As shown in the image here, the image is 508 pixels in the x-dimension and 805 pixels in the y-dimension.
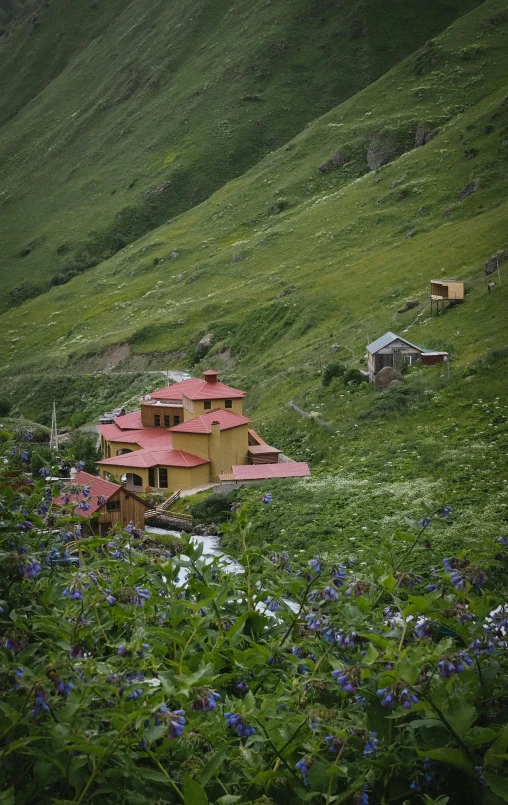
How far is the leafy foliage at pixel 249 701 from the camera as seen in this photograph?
241 inches

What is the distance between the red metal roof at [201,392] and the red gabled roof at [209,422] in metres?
3.06

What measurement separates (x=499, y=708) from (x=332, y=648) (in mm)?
1616

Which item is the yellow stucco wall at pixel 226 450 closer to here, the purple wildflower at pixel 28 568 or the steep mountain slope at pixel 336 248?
the steep mountain slope at pixel 336 248

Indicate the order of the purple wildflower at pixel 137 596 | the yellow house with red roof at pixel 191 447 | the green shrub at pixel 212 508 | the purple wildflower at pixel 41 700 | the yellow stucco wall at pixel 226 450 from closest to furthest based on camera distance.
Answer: the purple wildflower at pixel 41 700
the purple wildflower at pixel 137 596
the green shrub at pixel 212 508
the yellow house with red roof at pixel 191 447
the yellow stucco wall at pixel 226 450

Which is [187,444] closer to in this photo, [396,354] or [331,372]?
[331,372]

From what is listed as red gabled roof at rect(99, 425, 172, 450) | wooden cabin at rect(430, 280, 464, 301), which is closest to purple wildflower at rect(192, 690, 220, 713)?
red gabled roof at rect(99, 425, 172, 450)

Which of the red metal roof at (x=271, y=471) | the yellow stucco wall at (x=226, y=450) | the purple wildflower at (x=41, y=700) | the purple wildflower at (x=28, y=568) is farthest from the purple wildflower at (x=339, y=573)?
the yellow stucco wall at (x=226, y=450)

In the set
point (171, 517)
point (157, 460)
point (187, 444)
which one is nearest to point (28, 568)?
point (171, 517)

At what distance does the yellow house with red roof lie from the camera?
59344 mm

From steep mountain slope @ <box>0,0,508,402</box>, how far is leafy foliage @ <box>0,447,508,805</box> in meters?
56.3

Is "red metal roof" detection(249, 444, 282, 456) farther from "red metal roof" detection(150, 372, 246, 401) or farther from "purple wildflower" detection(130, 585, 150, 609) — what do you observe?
"purple wildflower" detection(130, 585, 150, 609)

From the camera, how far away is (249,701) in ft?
22.0

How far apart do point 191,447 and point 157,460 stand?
2612 millimetres

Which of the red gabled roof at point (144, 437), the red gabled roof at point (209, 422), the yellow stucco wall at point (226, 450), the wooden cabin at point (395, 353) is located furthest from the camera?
the red gabled roof at point (144, 437)
